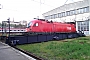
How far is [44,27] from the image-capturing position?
23.4m

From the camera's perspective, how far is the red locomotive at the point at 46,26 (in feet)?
71.9

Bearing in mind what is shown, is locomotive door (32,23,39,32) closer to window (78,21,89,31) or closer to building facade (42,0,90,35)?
building facade (42,0,90,35)

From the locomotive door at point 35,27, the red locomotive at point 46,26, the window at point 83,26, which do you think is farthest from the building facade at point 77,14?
the locomotive door at point 35,27

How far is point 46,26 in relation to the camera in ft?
77.8

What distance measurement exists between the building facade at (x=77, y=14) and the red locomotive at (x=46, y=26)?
12.6m

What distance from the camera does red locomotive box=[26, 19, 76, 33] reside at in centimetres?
2191

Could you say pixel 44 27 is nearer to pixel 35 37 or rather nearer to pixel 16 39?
pixel 35 37

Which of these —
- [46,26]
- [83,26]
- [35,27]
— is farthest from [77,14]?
[35,27]

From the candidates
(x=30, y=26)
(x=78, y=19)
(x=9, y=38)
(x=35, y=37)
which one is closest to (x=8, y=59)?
(x=9, y=38)

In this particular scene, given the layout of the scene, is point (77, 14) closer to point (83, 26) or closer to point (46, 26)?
point (83, 26)

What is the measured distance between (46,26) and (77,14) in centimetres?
2128

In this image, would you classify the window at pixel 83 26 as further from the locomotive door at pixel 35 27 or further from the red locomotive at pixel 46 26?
the locomotive door at pixel 35 27

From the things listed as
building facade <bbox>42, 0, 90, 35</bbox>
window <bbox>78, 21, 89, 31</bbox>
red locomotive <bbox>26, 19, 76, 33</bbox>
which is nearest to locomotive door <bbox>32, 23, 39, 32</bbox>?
red locomotive <bbox>26, 19, 76, 33</bbox>

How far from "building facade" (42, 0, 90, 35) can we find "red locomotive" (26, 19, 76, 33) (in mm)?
12617
